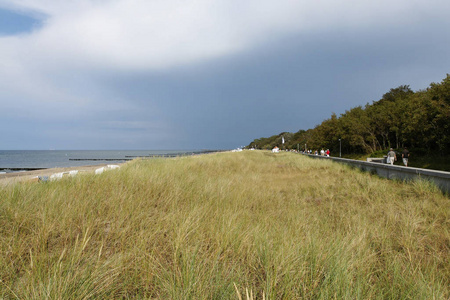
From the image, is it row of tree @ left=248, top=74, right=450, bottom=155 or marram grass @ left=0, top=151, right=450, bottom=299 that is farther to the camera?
row of tree @ left=248, top=74, right=450, bottom=155

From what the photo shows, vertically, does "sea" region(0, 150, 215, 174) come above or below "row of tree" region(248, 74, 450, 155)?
below

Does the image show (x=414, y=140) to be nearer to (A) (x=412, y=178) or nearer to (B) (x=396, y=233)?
(A) (x=412, y=178)

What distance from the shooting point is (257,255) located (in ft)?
7.48

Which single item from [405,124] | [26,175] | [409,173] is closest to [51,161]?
[26,175]

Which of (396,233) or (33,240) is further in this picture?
(396,233)

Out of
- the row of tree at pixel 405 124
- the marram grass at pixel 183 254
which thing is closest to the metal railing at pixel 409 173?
the marram grass at pixel 183 254

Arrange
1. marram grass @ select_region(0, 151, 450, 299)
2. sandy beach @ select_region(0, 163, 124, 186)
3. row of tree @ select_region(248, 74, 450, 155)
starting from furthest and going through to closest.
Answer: row of tree @ select_region(248, 74, 450, 155), sandy beach @ select_region(0, 163, 124, 186), marram grass @ select_region(0, 151, 450, 299)

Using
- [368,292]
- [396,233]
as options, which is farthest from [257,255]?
[396,233]

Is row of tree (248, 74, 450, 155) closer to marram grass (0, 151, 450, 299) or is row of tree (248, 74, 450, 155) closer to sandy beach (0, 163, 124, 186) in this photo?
marram grass (0, 151, 450, 299)

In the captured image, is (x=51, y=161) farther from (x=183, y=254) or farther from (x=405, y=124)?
(x=405, y=124)

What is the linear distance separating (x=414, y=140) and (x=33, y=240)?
2898 centimetres

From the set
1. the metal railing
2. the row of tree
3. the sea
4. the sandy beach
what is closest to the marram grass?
the sandy beach

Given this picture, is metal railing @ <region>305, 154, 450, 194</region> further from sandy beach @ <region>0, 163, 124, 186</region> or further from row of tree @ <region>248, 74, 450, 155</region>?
row of tree @ <region>248, 74, 450, 155</region>

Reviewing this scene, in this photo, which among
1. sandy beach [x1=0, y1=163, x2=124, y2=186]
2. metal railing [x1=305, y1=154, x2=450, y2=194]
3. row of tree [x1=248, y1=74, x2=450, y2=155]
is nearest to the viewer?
sandy beach [x1=0, y1=163, x2=124, y2=186]
